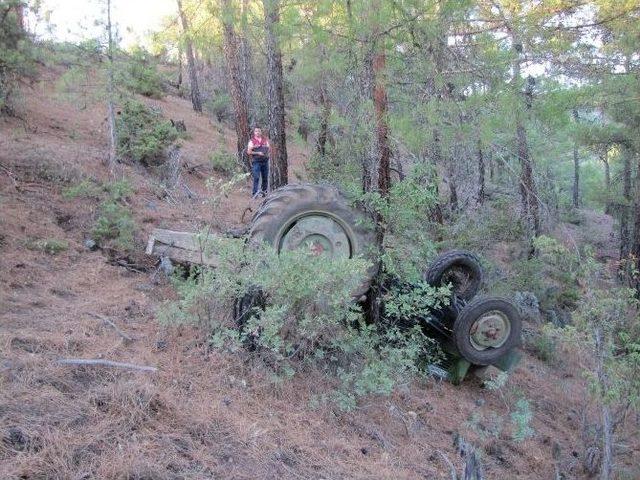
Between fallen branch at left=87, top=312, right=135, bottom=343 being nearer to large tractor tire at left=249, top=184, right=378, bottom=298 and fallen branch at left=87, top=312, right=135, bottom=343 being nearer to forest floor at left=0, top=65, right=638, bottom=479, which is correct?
forest floor at left=0, top=65, right=638, bottom=479

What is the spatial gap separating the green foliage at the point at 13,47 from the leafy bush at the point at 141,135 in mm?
2732

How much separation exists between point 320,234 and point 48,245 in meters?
3.90

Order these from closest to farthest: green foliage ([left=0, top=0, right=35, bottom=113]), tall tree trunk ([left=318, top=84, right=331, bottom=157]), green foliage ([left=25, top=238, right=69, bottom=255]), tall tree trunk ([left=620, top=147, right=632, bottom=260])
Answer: green foliage ([left=25, top=238, right=69, bottom=255]), green foliage ([left=0, top=0, right=35, bottom=113]), tall tree trunk ([left=318, top=84, right=331, bottom=157]), tall tree trunk ([left=620, top=147, right=632, bottom=260])

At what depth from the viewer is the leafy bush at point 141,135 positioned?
43.3 ft

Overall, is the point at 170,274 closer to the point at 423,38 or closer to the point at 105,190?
the point at 105,190

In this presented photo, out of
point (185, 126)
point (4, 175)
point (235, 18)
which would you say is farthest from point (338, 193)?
point (185, 126)

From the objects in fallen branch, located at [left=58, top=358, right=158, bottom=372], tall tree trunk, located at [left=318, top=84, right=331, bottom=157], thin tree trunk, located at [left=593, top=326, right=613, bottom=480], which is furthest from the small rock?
thin tree trunk, located at [left=593, top=326, right=613, bottom=480]

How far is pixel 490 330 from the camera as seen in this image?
6535 millimetres

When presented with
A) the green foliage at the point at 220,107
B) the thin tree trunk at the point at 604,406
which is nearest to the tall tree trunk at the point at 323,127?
the thin tree trunk at the point at 604,406

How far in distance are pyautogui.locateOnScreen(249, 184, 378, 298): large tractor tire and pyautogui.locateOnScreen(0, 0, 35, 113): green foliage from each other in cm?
616

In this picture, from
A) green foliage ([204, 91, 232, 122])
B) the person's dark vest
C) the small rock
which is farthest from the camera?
green foliage ([204, 91, 232, 122])

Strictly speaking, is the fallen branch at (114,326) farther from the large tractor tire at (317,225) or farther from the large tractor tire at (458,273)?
the large tractor tire at (458,273)

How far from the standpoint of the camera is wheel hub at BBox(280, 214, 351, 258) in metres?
6.29

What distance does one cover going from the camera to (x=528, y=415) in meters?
5.52
